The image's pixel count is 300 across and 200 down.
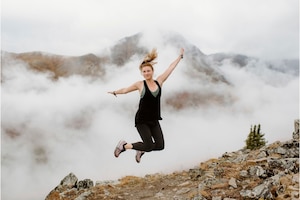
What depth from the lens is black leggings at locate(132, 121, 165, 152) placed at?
30.8 feet

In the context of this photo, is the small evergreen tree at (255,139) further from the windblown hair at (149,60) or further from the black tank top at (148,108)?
the windblown hair at (149,60)

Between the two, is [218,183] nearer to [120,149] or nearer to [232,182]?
[232,182]

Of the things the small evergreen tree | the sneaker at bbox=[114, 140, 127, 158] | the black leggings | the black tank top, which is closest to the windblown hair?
the black tank top

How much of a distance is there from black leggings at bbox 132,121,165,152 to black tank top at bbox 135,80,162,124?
162 mm

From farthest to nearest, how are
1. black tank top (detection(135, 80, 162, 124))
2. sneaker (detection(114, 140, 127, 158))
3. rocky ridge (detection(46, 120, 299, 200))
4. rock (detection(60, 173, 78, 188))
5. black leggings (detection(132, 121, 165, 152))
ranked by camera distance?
1. rock (detection(60, 173, 78, 188))
2. rocky ridge (detection(46, 120, 299, 200))
3. sneaker (detection(114, 140, 127, 158))
4. black leggings (detection(132, 121, 165, 152))
5. black tank top (detection(135, 80, 162, 124))

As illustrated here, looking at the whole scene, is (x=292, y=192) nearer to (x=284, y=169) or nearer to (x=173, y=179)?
(x=284, y=169)

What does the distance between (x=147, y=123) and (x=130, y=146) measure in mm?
814

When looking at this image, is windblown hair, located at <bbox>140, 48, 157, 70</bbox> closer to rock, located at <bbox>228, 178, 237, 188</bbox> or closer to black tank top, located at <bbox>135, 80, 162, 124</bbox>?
black tank top, located at <bbox>135, 80, 162, 124</bbox>

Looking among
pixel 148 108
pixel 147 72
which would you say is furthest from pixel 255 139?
pixel 147 72

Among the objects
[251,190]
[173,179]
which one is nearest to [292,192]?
[251,190]

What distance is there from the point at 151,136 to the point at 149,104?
91 centimetres

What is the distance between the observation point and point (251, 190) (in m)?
14.7

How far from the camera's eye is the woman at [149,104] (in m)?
8.95

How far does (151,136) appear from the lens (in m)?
9.46
